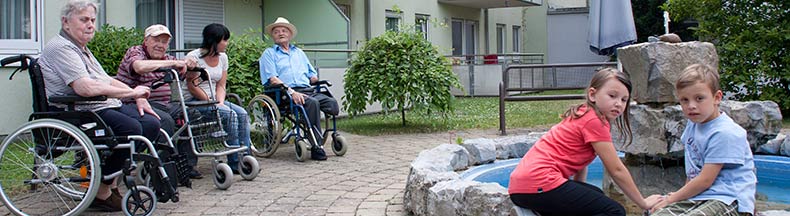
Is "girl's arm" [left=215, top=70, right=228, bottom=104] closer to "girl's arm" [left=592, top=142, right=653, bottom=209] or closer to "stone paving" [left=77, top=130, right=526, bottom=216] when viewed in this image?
"stone paving" [left=77, top=130, right=526, bottom=216]

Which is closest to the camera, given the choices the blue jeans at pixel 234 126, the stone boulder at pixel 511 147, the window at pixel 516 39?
the blue jeans at pixel 234 126

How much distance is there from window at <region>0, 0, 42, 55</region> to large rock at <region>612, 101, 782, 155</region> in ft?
23.4

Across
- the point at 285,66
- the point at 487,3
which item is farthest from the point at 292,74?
the point at 487,3

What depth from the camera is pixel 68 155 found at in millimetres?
4672

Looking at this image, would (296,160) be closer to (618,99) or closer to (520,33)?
(618,99)

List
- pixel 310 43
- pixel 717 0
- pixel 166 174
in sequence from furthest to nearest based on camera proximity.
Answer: pixel 310 43 → pixel 717 0 → pixel 166 174

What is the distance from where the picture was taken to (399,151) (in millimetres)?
8344

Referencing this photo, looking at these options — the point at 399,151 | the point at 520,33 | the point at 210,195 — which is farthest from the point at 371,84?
the point at 520,33

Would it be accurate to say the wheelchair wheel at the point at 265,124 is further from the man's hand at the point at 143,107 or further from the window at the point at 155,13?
the window at the point at 155,13

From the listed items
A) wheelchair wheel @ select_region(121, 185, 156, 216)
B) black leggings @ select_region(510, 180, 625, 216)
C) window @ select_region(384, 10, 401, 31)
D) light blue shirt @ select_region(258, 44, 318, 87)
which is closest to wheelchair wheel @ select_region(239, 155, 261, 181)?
wheelchair wheel @ select_region(121, 185, 156, 216)

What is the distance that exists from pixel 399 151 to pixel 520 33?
20.0 meters

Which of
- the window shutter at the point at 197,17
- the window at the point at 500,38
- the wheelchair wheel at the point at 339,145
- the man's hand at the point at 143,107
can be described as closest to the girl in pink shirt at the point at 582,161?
the man's hand at the point at 143,107

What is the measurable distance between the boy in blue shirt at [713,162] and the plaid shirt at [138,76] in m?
4.06

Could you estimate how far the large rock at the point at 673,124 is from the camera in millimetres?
5133
